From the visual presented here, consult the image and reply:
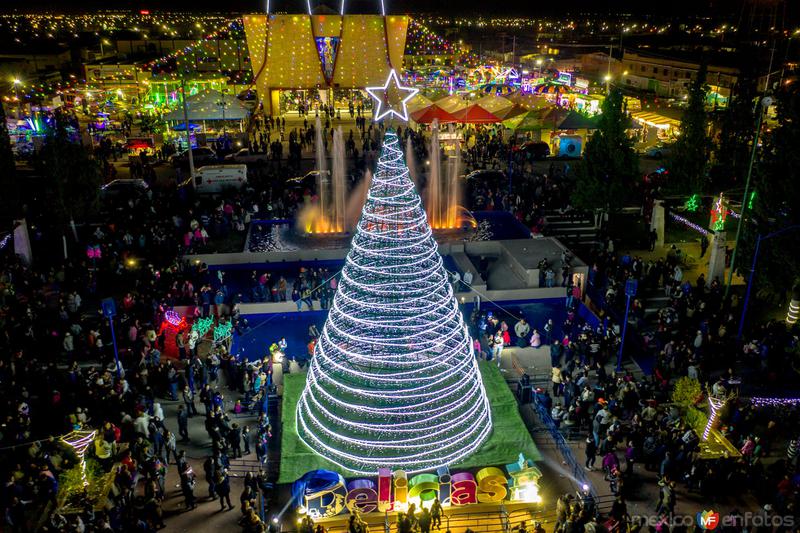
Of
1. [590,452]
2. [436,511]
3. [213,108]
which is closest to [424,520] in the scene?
[436,511]

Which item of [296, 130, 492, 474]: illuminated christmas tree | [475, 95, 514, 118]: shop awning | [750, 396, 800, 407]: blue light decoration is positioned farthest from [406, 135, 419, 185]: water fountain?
[750, 396, 800, 407]: blue light decoration

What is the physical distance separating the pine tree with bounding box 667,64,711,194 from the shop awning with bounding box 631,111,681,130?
43.6 ft

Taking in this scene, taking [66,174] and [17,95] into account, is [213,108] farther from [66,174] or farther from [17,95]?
[66,174]

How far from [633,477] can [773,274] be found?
409 inches

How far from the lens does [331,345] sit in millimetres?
13992

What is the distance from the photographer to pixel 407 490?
488 inches

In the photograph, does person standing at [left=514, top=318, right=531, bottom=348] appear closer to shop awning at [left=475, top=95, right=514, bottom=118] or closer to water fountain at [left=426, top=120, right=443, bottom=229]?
water fountain at [left=426, top=120, right=443, bottom=229]

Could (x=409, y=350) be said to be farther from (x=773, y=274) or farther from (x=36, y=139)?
(x=36, y=139)

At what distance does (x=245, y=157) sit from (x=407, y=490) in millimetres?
29307

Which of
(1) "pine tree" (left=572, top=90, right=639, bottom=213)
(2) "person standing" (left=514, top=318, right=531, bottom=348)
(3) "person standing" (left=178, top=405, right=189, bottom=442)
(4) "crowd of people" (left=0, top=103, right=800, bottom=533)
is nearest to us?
(4) "crowd of people" (left=0, top=103, right=800, bottom=533)

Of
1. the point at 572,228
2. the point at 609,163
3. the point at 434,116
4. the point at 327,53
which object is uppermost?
the point at 327,53

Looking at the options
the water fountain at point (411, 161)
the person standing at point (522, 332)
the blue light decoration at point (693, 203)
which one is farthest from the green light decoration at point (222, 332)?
the blue light decoration at point (693, 203)

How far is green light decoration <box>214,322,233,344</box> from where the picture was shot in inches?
722

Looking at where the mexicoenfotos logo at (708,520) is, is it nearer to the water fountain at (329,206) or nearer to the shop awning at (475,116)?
the water fountain at (329,206)
